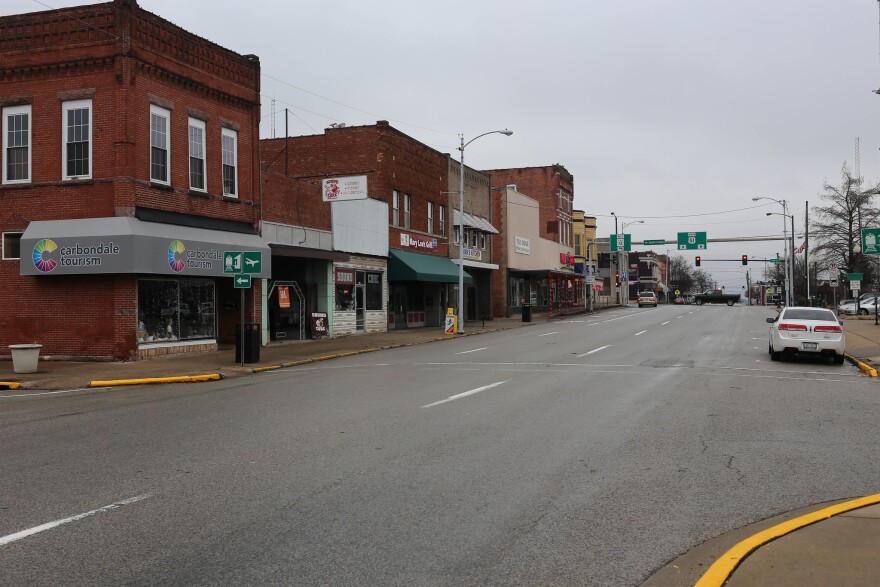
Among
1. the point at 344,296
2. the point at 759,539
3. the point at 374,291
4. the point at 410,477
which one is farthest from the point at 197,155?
the point at 759,539

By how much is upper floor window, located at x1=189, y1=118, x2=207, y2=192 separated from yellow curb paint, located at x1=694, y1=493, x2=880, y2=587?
66.3ft

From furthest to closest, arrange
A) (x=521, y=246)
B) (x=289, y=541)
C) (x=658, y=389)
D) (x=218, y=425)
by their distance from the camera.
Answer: (x=521, y=246)
(x=658, y=389)
(x=218, y=425)
(x=289, y=541)

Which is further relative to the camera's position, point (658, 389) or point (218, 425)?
point (658, 389)

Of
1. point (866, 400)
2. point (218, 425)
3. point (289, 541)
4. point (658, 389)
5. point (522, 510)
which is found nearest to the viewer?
point (289, 541)

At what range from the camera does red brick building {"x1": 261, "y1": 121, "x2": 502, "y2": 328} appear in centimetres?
2738

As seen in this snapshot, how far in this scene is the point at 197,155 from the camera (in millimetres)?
22391

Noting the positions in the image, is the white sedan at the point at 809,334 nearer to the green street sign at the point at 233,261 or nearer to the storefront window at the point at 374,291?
the green street sign at the point at 233,261

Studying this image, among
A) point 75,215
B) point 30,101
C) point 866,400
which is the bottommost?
point 866,400

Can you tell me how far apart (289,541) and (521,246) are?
162ft

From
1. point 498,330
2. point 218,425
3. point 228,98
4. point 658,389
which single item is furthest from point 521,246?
point 218,425

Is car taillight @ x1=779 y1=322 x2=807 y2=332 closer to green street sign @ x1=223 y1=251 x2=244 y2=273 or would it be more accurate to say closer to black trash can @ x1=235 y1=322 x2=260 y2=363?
black trash can @ x1=235 y1=322 x2=260 y2=363

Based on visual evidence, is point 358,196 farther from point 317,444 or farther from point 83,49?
point 317,444

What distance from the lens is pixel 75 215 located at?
19.8m

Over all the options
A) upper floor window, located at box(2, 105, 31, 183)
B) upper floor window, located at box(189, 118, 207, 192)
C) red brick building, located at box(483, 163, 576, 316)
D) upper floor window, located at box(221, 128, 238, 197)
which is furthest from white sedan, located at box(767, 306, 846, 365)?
red brick building, located at box(483, 163, 576, 316)
